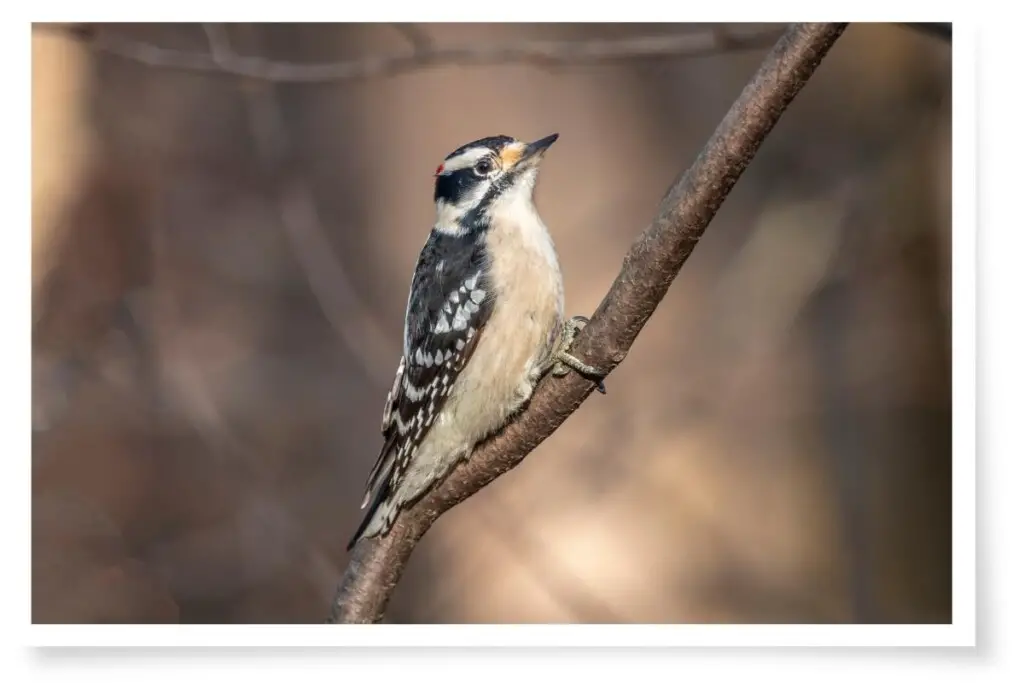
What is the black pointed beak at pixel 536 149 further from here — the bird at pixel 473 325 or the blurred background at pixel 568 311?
the blurred background at pixel 568 311

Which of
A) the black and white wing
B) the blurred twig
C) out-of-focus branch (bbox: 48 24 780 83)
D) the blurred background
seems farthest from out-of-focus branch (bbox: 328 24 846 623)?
the blurred twig

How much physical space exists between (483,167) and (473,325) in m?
0.40

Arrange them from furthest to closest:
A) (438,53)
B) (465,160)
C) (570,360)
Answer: (438,53)
(465,160)
(570,360)

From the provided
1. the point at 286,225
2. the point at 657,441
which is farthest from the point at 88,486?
the point at 657,441

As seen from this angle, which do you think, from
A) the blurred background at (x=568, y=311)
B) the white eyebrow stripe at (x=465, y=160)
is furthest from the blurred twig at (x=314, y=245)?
the white eyebrow stripe at (x=465, y=160)

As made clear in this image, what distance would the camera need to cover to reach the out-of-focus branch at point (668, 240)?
171 centimetres

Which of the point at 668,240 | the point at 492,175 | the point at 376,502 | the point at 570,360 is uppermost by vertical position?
the point at 492,175

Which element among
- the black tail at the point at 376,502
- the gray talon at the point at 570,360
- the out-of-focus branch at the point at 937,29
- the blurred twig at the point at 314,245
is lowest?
the black tail at the point at 376,502

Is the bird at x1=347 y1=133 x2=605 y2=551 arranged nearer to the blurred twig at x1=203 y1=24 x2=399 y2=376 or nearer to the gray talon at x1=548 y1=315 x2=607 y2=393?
the gray talon at x1=548 y1=315 x2=607 y2=393

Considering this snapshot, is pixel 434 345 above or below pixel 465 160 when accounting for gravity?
below

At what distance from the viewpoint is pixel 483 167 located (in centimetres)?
233

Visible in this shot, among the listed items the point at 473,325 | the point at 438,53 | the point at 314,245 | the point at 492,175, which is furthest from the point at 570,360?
the point at 314,245

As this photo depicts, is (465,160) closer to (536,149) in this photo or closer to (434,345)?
(536,149)

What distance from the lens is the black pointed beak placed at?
7.52 feet
